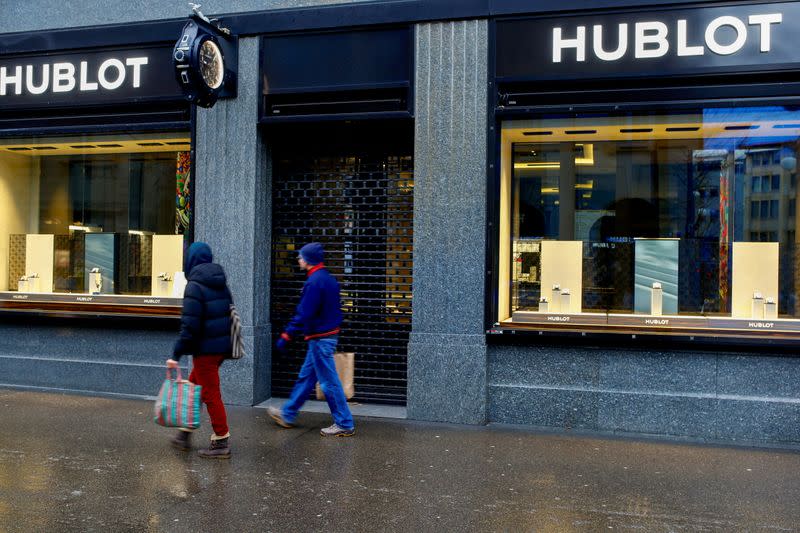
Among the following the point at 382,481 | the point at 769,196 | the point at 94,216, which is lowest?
the point at 382,481

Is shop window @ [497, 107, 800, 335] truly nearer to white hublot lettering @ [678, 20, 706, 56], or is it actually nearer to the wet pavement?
white hublot lettering @ [678, 20, 706, 56]

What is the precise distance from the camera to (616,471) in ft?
20.6

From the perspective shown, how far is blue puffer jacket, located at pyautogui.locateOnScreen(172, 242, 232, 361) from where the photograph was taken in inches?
245

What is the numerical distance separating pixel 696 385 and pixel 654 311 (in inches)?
35.6

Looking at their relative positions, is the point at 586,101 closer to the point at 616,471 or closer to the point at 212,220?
the point at 616,471

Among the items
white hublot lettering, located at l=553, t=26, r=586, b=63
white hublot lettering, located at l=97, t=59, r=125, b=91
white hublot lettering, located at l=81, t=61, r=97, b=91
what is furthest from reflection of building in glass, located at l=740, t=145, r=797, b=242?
white hublot lettering, located at l=81, t=61, r=97, b=91

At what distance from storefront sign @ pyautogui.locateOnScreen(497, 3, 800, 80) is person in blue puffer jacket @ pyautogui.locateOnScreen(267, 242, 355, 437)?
2947 mm

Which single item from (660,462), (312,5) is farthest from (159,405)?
(312,5)

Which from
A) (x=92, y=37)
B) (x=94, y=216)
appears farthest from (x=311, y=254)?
(x=92, y=37)

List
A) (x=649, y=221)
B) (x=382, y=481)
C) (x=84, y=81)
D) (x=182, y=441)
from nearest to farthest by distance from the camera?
(x=382, y=481) < (x=182, y=441) < (x=649, y=221) < (x=84, y=81)

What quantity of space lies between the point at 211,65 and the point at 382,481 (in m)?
5.03

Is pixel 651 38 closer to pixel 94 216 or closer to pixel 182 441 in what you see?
pixel 182 441

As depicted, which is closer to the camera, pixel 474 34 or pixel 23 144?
pixel 474 34

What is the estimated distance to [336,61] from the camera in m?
8.56
